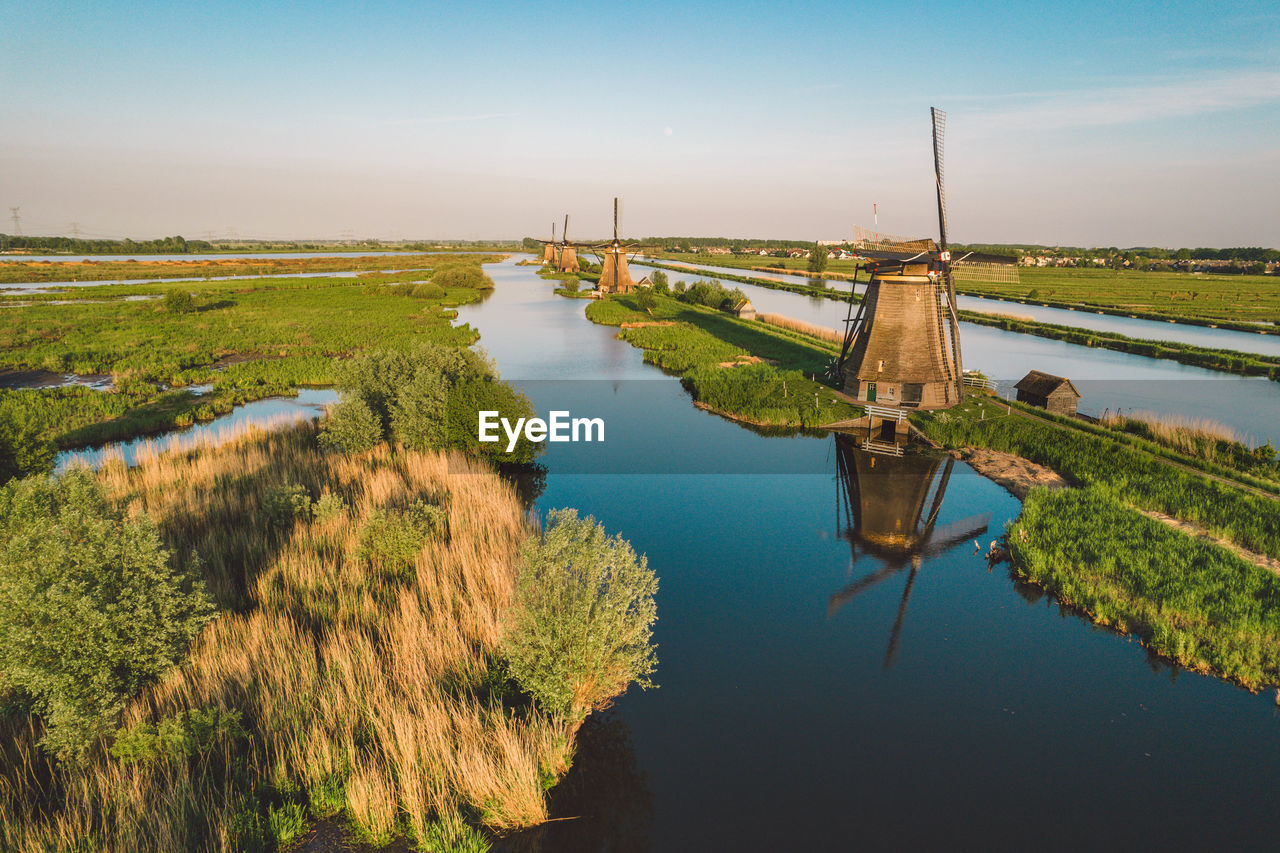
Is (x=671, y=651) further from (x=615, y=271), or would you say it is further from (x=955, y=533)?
(x=615, y=271)

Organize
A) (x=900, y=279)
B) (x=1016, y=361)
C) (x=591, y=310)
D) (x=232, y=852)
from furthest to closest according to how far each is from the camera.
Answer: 1. (x=591, y=310)
2. (x=1016, y=361)
3. (x=900, y=279)
4. (x=232, y=852)

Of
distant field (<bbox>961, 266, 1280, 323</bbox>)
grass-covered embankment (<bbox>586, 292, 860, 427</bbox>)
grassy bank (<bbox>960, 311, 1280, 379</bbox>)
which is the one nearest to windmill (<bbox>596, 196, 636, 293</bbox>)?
grass-covered embankment (<bbox>586, 292, 860, 427</bbox>)

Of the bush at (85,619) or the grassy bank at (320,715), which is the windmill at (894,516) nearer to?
the grassy bank at (320,715)

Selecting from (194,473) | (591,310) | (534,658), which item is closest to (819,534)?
(534,658)

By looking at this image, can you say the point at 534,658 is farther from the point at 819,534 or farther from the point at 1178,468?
the point at 1178,468

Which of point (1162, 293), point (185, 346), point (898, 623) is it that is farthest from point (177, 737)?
point (1162, 293)

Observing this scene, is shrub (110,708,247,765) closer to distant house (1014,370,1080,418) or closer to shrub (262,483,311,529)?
shrub (262,483,311,529)
